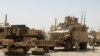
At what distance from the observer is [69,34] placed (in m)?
28.4

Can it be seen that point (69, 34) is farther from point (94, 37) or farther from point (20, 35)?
point (20, 35)

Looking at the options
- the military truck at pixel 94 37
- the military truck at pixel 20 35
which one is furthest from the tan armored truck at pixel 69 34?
the military truck at pixel 20 35

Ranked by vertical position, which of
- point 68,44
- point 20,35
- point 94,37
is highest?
point 20,35

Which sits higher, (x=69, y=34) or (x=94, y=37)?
(x=69, y=34)

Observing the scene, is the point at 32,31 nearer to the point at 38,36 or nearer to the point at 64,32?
the point at 38,36

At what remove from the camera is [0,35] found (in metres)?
28.8

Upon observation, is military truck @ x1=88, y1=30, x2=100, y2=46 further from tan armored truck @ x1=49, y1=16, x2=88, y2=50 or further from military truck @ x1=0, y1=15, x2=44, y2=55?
military truck @ x1=0, y1=15, x2=44, y2=55

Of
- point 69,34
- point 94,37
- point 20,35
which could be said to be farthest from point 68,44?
point 20,35

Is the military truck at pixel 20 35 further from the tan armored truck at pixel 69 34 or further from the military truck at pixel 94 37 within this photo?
the military truck at pixel 94 37

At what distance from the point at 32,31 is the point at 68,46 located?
4410 millimetres

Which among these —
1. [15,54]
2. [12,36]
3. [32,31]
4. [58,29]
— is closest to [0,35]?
[12,36]

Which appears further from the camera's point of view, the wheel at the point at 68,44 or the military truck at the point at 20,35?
the wheel at the point at 68,44

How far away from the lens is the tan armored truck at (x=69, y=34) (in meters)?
28.2

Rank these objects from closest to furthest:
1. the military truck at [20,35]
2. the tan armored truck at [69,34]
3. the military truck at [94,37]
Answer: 1. the military truck at [20,35]
2. the tan armored truck at [69,34]
3. the military truck at [94,37]
